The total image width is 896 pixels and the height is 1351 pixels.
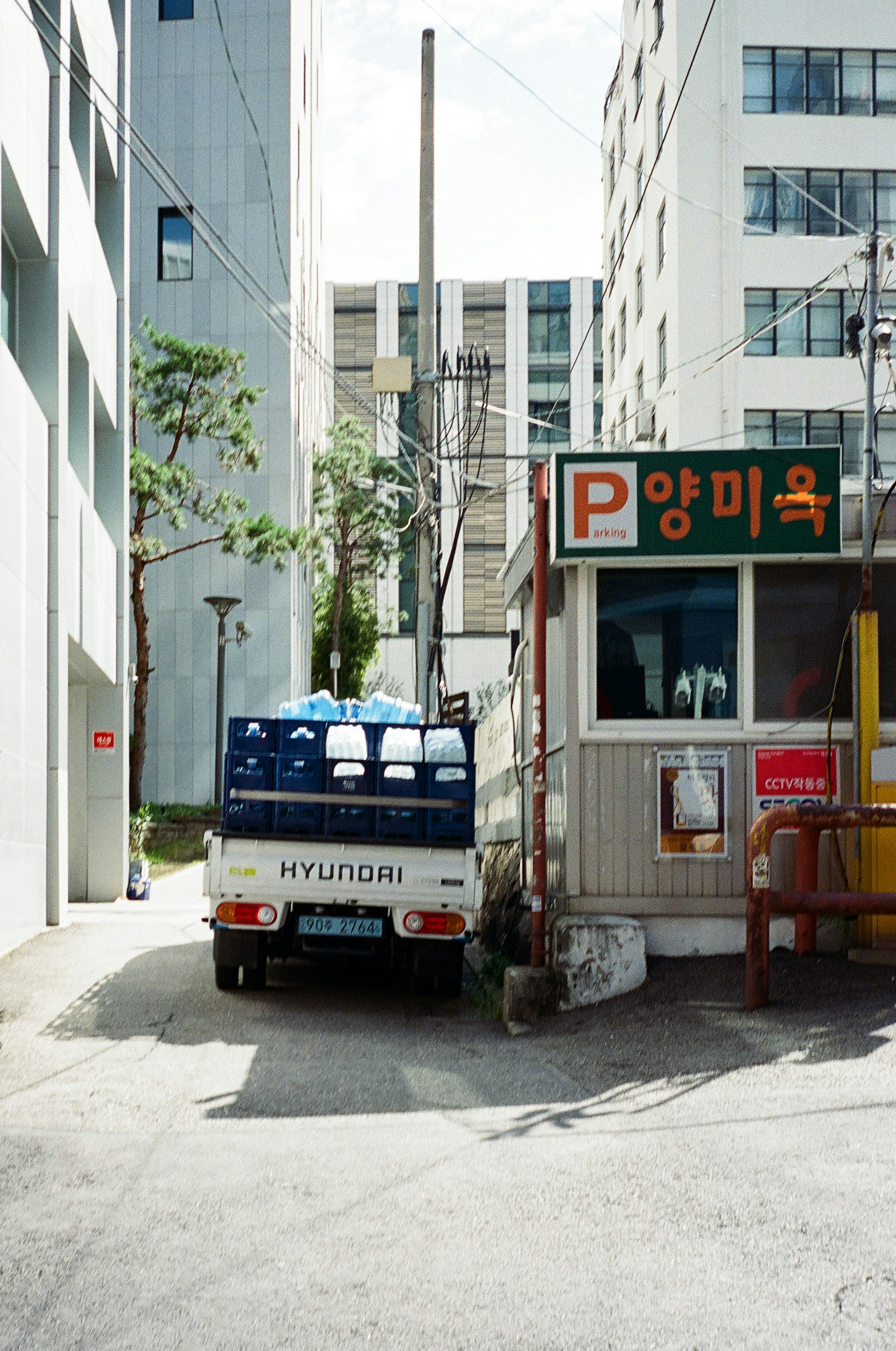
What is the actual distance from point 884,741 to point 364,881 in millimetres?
3788

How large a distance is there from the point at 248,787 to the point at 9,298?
7286mm

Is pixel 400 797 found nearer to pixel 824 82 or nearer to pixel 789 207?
pixel 789 207

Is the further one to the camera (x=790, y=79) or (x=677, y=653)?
(x=790, y=79)

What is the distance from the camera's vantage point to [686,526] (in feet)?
31.3

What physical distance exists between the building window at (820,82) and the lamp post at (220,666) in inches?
673

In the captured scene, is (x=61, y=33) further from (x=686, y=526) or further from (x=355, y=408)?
(x=355, y=408)

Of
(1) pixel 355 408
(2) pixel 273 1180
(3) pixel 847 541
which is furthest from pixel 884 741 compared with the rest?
Answer: (1) pixel 355 408

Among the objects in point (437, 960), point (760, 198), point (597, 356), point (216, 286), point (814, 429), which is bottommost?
point (437, 960)

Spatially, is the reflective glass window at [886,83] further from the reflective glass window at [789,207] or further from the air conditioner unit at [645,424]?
the air conditioner unit at [645,424]

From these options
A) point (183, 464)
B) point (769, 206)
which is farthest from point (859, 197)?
point (183, 464)

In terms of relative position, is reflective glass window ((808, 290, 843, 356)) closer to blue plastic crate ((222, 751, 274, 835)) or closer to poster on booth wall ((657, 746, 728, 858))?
poster on booth wall ((657, 746, 728, 858))

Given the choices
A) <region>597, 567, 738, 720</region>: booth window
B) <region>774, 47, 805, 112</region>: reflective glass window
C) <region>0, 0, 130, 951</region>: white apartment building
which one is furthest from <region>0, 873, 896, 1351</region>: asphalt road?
<region>774, 47, 805, 112</region>: reflective glass window

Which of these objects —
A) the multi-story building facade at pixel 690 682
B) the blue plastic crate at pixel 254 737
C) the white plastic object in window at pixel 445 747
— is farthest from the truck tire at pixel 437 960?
the blue plastic crate at pixel 254 737

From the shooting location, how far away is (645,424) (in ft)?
117
